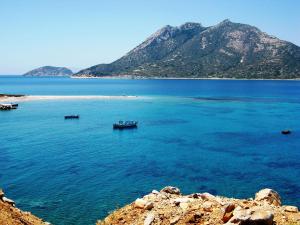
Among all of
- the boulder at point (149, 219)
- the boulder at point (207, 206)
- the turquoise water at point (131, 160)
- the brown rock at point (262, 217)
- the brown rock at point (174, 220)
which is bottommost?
the turquoise water at point (131, 160)

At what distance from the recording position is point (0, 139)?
9531 centimetres

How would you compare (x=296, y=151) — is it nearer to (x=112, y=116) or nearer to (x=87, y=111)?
(x=112, y=116)

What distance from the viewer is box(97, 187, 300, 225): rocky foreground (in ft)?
63.3

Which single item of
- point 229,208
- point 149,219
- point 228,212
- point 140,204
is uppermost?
point 229,208

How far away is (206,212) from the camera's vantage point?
2198 centimetres

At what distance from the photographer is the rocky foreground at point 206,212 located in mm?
19306

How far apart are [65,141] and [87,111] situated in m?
67.2

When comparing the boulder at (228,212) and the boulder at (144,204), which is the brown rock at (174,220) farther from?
the boulder at (228,212)

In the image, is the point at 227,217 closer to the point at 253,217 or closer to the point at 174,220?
the point at 253,217

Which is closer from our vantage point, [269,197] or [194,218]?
[194,218]

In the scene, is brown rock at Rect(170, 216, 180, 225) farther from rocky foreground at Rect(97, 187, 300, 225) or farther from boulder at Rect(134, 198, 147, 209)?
boulder at Rect(134, 198, 147, 209)

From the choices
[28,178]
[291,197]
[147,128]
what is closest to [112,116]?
[147,128]

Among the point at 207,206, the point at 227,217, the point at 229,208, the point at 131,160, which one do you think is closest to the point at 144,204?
the point at 207,206

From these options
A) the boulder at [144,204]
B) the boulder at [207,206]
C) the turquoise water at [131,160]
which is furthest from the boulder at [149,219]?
the turquoise water at [131,160]
